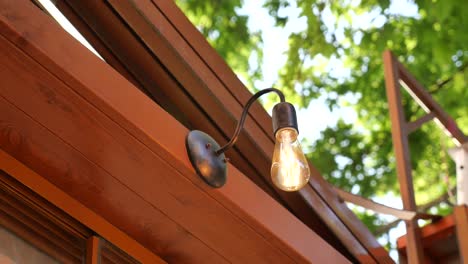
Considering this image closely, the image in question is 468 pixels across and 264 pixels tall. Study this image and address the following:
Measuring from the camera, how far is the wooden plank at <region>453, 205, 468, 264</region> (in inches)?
153

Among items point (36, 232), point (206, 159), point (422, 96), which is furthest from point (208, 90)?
point (422, 96)

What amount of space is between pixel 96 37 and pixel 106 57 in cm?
9

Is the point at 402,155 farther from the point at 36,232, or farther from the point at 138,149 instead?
the point at 36,232

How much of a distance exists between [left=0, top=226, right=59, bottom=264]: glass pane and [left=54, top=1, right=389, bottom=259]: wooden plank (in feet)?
3.05

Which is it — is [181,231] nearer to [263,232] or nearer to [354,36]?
[263,232]

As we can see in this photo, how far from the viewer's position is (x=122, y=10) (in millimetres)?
3602

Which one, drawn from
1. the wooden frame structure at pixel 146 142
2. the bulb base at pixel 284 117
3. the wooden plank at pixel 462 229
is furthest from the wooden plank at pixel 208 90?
the bulb base at pixel 284 117

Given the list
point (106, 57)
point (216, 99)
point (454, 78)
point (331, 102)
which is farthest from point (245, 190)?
point (331, 102)

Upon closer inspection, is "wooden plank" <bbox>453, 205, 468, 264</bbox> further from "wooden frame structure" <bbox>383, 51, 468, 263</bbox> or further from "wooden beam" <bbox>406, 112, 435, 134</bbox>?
"wooden beam" <bbox>406, 112, 435, 134</bbox>

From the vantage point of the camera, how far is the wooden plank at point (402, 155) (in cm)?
408

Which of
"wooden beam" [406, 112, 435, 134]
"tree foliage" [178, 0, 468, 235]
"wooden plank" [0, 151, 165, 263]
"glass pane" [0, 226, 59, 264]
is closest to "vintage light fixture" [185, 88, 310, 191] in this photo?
"wooden plank" [0, 151, 165, 263]

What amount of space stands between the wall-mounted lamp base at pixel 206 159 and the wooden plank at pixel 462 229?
3.85ft

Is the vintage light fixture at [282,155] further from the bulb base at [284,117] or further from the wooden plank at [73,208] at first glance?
the wooden plank at [73,208]

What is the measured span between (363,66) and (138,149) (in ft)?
24.3
